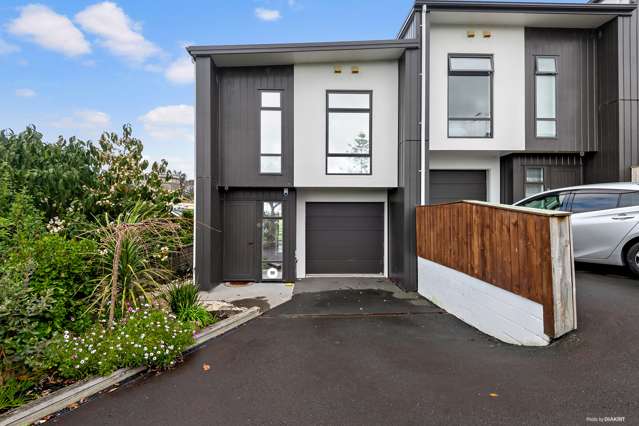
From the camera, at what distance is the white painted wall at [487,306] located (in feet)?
11.7

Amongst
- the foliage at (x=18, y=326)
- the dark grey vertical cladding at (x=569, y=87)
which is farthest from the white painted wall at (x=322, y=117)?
the foliage at (x=18, y=326)

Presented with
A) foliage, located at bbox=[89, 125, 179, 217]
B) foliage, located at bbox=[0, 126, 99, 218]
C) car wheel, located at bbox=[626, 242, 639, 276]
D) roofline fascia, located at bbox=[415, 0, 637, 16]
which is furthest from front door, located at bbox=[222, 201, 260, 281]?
car wheel, located at bbox=[626, 242, 639, 276]

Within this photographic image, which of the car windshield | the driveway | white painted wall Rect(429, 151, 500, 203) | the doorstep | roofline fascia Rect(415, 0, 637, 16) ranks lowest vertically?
the doorstep

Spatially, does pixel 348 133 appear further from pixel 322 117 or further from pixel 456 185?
pixel 456 185

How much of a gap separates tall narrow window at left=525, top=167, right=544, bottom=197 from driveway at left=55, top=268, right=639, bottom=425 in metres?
3.63

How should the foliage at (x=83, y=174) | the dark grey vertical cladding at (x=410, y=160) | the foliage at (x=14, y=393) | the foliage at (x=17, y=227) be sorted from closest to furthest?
the foliage at (x=14, y=393), the foliage at (x=17, y=227), the foliage at (x=83, y=174), the dark grey vertical cladding at (x=410, y=160)

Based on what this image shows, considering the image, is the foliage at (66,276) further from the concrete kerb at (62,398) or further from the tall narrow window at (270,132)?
the tall narrow window at (270,132)

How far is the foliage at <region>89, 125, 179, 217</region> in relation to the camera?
293 inches

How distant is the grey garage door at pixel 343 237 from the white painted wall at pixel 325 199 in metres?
0.13

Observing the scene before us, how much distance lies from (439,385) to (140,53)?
11.8 metres

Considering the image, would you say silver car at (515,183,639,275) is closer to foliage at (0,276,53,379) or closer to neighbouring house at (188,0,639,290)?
neighbouring house at (188,0,639,290)

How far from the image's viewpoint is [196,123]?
22.8ft

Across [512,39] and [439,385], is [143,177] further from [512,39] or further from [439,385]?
[512,39]

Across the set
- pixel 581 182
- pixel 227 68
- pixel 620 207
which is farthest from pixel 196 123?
pixel 581 182
